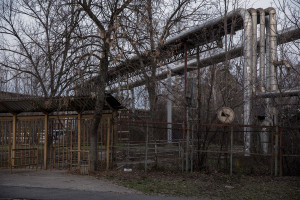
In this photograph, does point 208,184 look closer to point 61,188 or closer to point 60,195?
point 61,188

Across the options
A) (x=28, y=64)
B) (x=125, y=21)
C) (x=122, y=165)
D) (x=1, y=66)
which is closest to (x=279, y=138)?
(x=122, y=165)

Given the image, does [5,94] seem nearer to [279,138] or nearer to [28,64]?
[28,64]

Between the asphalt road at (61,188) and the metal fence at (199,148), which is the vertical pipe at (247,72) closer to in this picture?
the metal fence at (199,148)

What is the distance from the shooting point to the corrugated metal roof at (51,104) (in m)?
13.3

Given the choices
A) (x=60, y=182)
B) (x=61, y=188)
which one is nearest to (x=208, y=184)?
(x=61, y=188)

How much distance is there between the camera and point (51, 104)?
14.1 meters

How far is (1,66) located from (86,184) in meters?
10.2

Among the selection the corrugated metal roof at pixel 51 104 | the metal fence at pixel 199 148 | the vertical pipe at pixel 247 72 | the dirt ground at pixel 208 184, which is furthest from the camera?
the vertical pipe at pixel 247 72

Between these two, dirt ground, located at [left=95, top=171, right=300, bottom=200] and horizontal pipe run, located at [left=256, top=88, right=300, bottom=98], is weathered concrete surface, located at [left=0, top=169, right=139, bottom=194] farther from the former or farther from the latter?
horizontal pipe run, located at [left=256, top=88, right=300, bottom=98]

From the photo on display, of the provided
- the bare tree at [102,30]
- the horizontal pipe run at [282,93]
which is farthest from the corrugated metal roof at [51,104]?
the horizontal pipe run at [282,93]

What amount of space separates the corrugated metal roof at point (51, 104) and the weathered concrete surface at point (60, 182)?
268 centimetres

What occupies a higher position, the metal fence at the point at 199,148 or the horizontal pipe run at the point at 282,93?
the horizontal pipe run at the point at 282,93

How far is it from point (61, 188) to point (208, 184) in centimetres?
479

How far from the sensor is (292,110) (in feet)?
51.0
